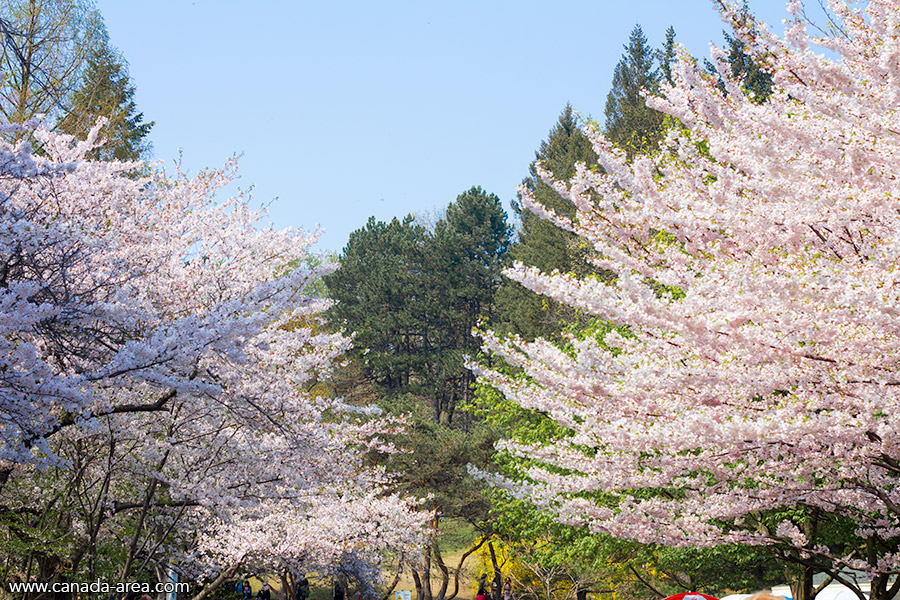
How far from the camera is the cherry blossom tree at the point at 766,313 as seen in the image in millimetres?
4695

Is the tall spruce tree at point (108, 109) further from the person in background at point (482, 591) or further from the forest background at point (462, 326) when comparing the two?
the person in background at point (482, 591)

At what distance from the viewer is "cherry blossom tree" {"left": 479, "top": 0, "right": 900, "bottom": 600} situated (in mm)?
4695

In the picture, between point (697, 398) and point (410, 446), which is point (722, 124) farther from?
point (410, 446)

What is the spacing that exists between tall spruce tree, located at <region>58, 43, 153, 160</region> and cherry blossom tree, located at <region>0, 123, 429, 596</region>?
28.1ft

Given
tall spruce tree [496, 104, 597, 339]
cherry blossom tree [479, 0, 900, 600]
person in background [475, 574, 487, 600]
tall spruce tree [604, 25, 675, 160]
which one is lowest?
person in background [475, 574, 487, 600]

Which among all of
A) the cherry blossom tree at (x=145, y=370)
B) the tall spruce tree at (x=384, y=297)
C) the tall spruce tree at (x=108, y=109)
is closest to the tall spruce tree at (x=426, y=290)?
the tall spruce tree at (x=384, y=297)

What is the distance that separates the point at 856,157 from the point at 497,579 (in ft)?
83.7

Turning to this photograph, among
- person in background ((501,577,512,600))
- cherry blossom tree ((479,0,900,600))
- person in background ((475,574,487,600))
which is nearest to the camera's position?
cherry blossom tree ((479,0,900,600))

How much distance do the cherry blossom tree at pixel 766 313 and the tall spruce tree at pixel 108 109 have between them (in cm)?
1426

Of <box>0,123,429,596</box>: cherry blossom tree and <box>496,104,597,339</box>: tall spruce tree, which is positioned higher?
<box>496,104,597,339</box>: tall spruce tree

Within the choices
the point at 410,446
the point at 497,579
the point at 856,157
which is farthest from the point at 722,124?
the point at 497,579

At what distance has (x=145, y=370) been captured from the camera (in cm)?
592

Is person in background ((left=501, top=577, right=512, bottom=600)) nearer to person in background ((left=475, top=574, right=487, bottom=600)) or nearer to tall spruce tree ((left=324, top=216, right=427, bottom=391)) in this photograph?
person in background ((left=475, top=574, right=487, bottom=600))

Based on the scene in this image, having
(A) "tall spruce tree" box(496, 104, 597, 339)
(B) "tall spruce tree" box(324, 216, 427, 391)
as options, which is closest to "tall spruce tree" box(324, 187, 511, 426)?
(B) "tall spruce tree" box(324, 216, 427, 391)
